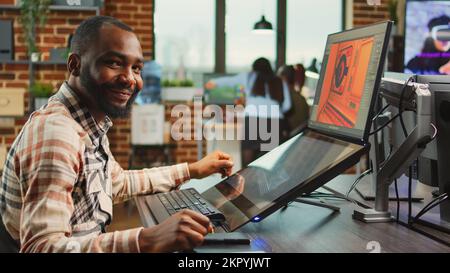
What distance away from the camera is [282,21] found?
19.9ft

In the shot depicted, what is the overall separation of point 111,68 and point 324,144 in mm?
557

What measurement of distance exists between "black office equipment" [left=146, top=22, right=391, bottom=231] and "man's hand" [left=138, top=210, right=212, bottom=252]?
0.26 meters

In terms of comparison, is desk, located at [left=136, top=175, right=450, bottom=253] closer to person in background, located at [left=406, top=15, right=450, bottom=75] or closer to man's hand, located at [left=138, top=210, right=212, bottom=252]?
man's hand, located at [left=138, top=210, right=212, bottom=252]

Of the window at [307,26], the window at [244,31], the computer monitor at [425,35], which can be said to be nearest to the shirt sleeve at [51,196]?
the computer monitor at [425,35]

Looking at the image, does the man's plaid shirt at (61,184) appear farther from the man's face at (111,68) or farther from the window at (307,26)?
the window at (307,26)

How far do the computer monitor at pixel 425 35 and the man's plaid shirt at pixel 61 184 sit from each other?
4726 mm

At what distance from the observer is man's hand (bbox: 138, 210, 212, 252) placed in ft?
2.92

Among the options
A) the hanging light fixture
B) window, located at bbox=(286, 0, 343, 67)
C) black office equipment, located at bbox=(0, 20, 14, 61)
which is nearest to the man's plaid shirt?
black office equipment, located at bbox=(0, 20, 14, 61)

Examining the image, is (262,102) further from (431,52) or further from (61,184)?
(61,184)

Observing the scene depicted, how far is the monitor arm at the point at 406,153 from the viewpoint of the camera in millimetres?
1229

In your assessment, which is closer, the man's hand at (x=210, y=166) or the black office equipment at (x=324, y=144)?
the black office equipment at (x=324, y=144)

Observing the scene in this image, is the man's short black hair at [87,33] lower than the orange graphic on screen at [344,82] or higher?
higher

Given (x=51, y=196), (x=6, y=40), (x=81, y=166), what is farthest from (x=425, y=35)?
(x=51, y=196)
